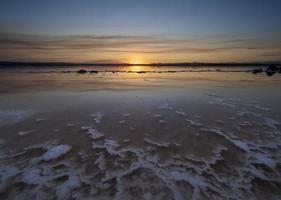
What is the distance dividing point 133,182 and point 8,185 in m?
2.14

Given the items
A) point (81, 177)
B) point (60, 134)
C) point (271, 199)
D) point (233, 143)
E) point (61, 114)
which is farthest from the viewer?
point (61, 114)

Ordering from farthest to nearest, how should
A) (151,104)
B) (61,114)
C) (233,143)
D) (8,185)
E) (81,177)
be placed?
(151,104)
(61,114)
(233,143)
(81,177)
(8,185)

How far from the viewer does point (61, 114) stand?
26.9 ft

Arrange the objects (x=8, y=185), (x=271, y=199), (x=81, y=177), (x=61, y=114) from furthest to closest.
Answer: (x=61, y=114) < (x=81, y=177) < (x=8, y=185) < (x=271, y=199)

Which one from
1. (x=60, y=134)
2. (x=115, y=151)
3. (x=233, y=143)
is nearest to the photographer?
(x=115, y=151)

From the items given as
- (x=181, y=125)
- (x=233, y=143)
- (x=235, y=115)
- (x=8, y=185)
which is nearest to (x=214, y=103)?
(x=235, y=115)

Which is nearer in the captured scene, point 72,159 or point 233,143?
point 72,159

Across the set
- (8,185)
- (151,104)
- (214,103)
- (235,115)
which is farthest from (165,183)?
(214,103)

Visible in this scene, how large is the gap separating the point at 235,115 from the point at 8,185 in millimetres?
7693

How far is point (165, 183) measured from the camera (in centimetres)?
366

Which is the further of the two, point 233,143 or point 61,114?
point 61,114

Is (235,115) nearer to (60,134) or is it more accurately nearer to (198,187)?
(198,187)

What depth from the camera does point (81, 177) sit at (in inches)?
151

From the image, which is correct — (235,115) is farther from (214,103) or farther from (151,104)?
(151,104)
